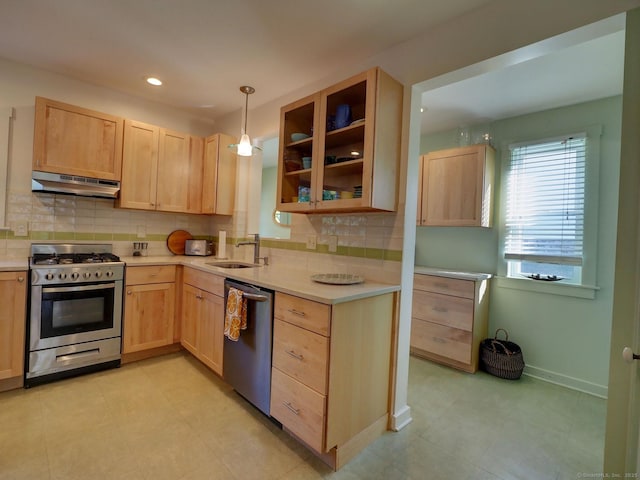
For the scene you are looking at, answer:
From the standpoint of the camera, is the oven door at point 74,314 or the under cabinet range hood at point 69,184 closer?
the oven door at point 74,314

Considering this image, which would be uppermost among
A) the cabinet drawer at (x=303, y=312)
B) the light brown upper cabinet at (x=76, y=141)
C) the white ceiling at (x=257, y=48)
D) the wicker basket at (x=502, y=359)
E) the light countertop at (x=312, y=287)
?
the white ceiling at (x=257, y=48)

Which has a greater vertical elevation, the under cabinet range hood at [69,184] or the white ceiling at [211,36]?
the white ceiling at [211,36]

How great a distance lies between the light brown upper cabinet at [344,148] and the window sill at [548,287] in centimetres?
179

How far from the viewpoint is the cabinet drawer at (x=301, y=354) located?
154 centimetres

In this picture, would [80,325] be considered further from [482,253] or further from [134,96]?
[482,253]

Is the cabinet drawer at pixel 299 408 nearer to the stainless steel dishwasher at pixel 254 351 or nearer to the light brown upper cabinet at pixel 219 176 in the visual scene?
the stainless steel dishwasher at pixel 254 351

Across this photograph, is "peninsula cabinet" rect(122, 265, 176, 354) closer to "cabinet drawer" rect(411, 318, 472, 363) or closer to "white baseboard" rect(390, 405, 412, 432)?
"white baseboard" rect(390, 405, 412, 432)

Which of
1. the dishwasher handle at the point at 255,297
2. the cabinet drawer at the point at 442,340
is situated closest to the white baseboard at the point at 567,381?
the cabinet drawer at the point at 442,340

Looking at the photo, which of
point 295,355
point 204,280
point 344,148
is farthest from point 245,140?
point 295,355

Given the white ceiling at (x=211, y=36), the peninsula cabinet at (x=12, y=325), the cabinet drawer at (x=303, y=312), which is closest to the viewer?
the cabinet drawer at (x=303, y=312)

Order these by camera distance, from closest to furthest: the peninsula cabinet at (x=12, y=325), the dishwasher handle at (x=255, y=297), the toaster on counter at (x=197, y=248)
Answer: the dishwasher handle at (x=255, y=297) < the peninsula cabinet at (x=12, y=325) < the toaster on counter at (x=197, y=248)

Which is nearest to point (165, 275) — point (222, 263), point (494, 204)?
point (222, 263)

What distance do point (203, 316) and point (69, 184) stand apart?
1.57 metres

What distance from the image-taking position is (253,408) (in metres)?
2.10
